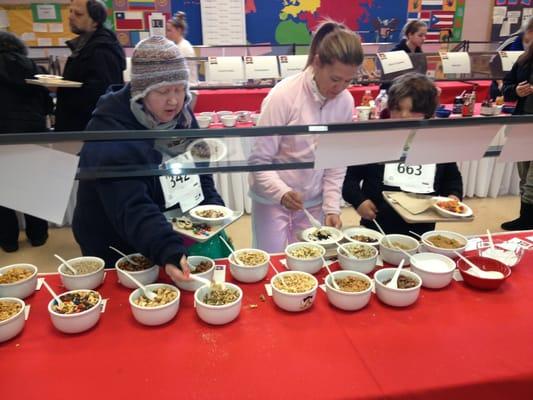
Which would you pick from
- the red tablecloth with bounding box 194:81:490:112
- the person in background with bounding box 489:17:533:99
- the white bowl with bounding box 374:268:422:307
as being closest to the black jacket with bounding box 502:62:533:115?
the person in background with bounding box 489:17:533:99

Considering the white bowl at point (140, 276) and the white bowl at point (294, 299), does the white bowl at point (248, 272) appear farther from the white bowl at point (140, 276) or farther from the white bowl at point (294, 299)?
the white bowl at point (140, 276)

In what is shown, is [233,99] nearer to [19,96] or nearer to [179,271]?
[19,96]

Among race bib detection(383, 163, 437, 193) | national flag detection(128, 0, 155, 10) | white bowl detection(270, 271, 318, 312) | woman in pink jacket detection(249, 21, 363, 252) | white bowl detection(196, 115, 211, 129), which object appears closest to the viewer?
white bowl detection(270, 271, 318, 312)

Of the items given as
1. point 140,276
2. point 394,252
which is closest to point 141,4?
point 140,276

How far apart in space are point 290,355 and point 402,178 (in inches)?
50.5

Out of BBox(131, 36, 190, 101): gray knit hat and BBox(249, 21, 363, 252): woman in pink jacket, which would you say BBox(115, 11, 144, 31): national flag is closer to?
BBox(249, 21, 363, 252): woman in pink jacket

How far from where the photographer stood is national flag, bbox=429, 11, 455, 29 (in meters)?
7.57

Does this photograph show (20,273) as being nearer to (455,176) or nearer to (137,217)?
(137,217)

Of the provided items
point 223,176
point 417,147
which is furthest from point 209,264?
point 223,176

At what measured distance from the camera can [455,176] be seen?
2240 millimetres

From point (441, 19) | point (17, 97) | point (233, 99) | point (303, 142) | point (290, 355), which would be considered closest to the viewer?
point (290, 355)

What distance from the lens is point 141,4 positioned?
6727 mm

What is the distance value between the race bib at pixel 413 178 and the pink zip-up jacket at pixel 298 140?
0.26 meters

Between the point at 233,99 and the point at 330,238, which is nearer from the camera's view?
the point at 330,238
